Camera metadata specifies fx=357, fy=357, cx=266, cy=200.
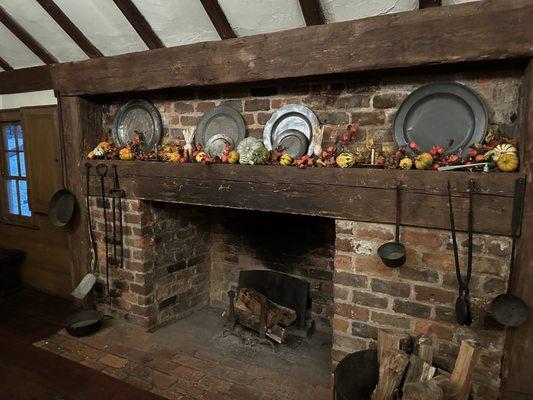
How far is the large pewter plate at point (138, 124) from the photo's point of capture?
2.63 metres

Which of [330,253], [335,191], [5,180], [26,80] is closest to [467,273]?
[335,191]

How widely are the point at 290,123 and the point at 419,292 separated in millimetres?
Result: 1184

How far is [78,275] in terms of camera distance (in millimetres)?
2979

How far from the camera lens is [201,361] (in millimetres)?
2365

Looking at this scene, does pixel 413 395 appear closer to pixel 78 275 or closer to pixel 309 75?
pixel 309 75

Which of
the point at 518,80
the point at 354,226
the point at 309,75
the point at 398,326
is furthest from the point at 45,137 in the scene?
the point at 518,80

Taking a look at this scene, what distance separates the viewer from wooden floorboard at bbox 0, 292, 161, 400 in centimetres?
206

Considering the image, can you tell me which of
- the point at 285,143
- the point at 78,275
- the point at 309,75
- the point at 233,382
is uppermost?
the point at 309,75

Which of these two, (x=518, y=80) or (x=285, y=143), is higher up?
(x=518, y=80)

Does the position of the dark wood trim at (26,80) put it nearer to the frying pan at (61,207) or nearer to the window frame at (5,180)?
the window frame at (5,180)

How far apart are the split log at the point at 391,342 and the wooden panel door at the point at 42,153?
2888mm

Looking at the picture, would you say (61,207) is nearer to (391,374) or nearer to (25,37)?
(25,37)

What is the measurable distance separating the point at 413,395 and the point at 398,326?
1.50ft

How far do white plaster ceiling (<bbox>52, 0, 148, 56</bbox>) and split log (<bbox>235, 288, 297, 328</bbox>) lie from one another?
1.90m
